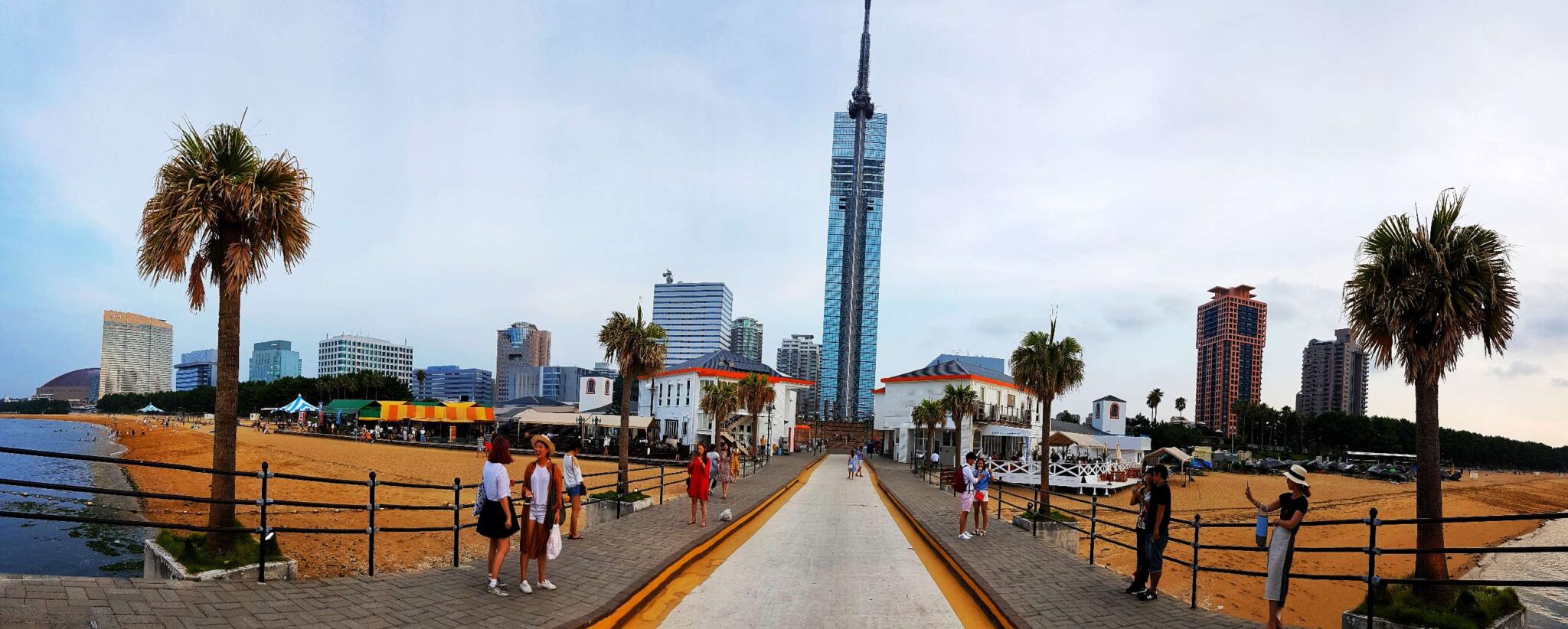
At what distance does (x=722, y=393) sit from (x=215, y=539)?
34178 millimetres

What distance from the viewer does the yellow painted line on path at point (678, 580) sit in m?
7.17

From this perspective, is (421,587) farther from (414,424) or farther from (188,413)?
(188,413)

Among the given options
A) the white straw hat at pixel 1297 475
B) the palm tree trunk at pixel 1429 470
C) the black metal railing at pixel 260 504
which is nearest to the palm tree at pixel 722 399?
the black metal railing at pixel 260 504

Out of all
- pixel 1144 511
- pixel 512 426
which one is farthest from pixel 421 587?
pixel 512 426

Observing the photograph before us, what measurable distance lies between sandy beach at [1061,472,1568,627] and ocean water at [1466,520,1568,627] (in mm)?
555

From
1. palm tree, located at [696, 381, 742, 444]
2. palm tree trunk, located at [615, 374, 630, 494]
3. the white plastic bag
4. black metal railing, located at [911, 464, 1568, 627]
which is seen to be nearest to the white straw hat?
black metal railing, located at [911, 464, 1568, 627]

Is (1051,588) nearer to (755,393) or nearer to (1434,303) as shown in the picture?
(1434,303)

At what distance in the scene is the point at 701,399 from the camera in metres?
55.4

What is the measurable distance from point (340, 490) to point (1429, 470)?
31.4 m

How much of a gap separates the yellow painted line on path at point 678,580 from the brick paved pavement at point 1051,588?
3.39m

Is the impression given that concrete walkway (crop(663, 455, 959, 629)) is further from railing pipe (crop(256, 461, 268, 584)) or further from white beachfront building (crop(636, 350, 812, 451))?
white beachfront building (crop(636, 350, 812, 451))

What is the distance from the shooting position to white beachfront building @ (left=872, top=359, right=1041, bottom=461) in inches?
1964

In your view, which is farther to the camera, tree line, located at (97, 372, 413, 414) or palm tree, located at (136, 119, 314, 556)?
tree line, located at (97, 372, 413, 414)

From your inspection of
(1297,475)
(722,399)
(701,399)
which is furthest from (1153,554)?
(701,399)
